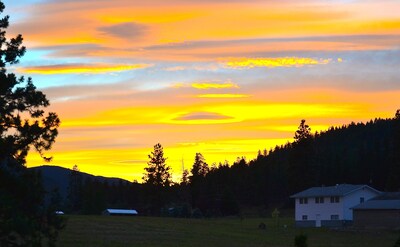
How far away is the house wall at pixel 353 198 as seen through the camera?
99.4m

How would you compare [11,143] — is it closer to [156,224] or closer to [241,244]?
[241,244]

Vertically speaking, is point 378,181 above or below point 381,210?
above

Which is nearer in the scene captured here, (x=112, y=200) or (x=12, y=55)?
(x=12, y=55)

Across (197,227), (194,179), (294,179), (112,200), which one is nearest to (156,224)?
(197,227)

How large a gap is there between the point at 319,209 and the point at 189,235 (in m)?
35.2

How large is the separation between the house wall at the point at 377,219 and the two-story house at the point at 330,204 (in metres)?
8.31

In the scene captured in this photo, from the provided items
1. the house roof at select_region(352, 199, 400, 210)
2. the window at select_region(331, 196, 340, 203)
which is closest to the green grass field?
the house roof at select_region(352, 199, 400, 210)

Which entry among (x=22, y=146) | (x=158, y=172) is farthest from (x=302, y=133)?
(x=22, y=146)

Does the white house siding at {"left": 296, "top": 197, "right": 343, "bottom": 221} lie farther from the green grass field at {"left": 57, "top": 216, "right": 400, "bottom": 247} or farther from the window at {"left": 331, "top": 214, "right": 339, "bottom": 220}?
the green grass field at {"left": 57, "top": 216, "right": 400, "bottom": 247}

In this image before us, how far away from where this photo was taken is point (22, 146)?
111 feet

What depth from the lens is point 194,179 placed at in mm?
149125

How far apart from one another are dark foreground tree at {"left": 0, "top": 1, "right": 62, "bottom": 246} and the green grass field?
2162cm

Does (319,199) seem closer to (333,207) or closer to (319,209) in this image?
(319,209)

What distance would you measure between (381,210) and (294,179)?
40.3 meters
